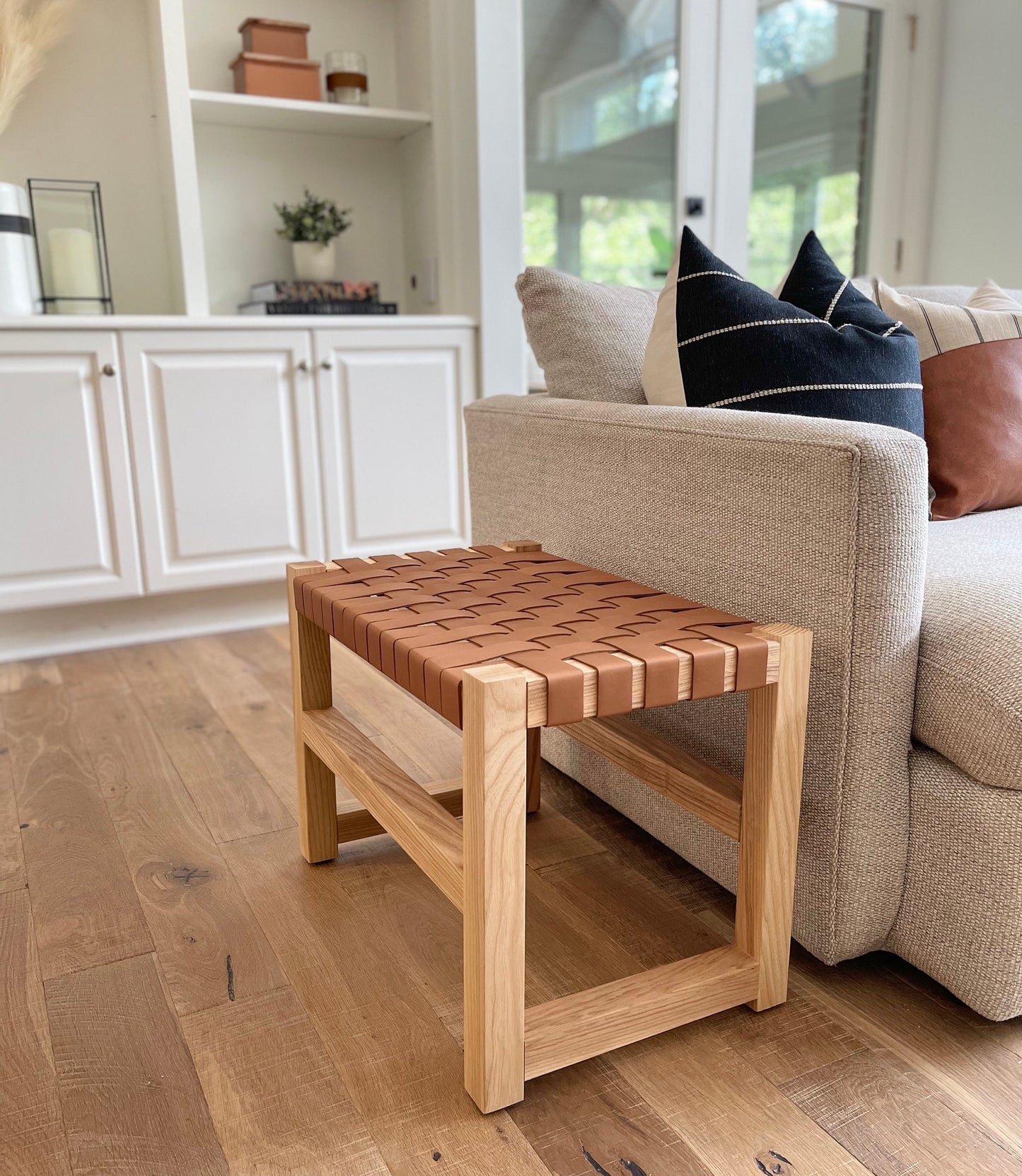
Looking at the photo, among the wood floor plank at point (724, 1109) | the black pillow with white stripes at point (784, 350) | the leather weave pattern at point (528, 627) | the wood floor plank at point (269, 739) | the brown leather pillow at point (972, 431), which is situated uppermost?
the black pillow with white stripes at point (784, 350)

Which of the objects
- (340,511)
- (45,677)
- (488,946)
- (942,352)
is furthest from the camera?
(340,511)

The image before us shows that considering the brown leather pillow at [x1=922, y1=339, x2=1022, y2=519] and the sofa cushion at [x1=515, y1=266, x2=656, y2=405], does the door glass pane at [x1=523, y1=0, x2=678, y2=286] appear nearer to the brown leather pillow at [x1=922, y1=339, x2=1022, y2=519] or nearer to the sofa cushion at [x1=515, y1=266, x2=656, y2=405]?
the sofa cushion at [x1=515, y1=266, x2=656, y2=405]

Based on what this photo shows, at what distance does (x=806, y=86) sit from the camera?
3.27 meters

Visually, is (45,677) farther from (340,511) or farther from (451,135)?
(451,135)

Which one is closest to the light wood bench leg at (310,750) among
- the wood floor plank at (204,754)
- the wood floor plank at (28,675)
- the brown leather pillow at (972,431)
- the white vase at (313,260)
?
the wood floor plank at (204,754)

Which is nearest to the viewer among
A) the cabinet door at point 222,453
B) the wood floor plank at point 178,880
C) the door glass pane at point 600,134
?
the wood floor plank at point 178,880

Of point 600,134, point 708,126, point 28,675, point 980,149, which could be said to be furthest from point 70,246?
point 980,149

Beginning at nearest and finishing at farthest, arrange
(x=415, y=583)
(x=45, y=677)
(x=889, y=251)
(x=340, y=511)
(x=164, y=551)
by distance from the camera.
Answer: (x=415, y=583)
(x=45, y=677)
(x=164, y=551)
(x=340, y=511)
(x=889, y=251)

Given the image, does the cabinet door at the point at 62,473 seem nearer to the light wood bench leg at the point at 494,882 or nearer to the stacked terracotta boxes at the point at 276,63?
the stacked terracotta boxes at the point at 276,63

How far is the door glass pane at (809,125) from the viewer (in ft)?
10.5

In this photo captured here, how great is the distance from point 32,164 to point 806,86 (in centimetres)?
240

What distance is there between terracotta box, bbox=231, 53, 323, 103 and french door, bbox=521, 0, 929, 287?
0.62 m

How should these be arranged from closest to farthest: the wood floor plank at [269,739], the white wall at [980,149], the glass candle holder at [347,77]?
the wood floor plank at [269,739], the glass candle holder at [347,77], the white wall at [980,149]

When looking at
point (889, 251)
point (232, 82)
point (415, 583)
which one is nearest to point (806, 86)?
point (889, 251)
